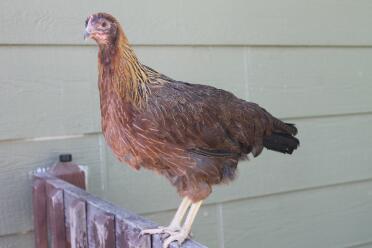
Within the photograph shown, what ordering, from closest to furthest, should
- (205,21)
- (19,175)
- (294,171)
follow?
(19,175)
(205,21)
(294,171)

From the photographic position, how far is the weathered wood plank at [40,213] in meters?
1.71

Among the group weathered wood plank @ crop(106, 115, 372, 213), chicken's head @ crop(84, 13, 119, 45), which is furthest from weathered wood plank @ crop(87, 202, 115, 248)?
weathered wood plank @ crop(106, 115, 372, 213)

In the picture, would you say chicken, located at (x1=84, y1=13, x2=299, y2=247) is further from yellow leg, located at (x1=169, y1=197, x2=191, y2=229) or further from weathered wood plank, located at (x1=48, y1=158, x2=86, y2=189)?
weathered wood plank, located at (x1=48, y1=158, x2=86, y2=189)

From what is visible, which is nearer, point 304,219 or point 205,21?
point 205,21

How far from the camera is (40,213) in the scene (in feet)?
5.63

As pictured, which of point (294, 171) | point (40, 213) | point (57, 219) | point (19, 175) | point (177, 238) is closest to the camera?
point (177, 238)

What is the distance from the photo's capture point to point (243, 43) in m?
2.31

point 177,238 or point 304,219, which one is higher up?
point 177,238

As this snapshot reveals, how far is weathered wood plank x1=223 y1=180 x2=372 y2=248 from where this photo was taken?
236 cm

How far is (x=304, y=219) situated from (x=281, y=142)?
2.80 feet

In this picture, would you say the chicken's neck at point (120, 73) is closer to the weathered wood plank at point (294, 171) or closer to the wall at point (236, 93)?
the wall at point (236, 93)

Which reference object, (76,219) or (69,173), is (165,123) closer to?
(76,219)

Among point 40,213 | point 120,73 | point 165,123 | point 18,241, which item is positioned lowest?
point 18,241

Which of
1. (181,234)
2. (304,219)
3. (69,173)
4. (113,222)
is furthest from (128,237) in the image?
(304,219)
